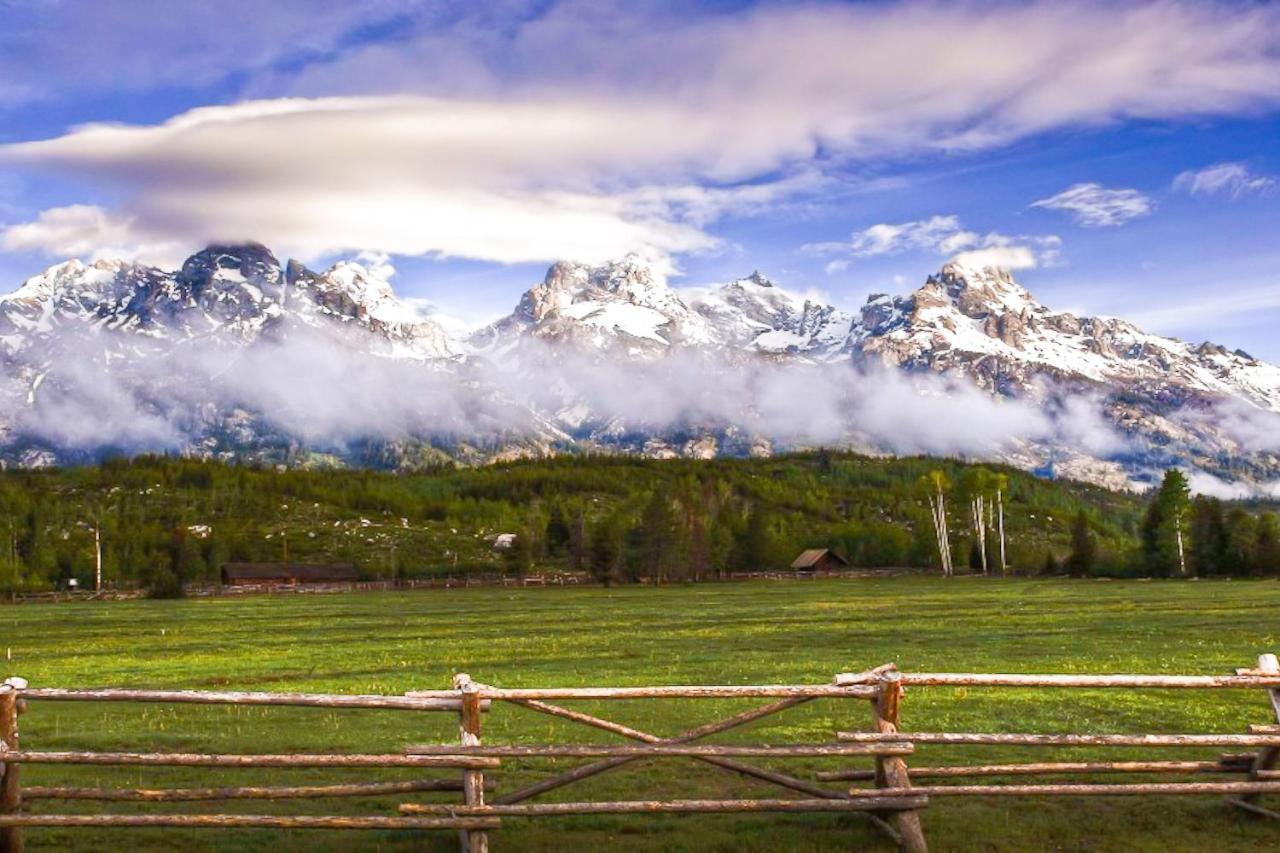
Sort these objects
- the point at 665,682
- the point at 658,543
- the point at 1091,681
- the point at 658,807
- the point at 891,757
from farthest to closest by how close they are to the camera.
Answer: the point at 658,543 < the point at 665,682 < the point at 1091,681 < the point at 891,757 < the point at 658,807

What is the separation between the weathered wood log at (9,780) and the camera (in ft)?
49.8

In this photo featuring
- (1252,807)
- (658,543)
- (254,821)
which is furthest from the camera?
(658,543)

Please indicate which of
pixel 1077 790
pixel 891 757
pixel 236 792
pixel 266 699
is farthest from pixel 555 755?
pixel 1077 790

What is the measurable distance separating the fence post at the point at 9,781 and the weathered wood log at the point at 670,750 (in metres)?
5.45

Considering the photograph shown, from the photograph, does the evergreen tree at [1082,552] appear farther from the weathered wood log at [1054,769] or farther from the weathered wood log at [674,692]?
the weathered wood log at [674,692]

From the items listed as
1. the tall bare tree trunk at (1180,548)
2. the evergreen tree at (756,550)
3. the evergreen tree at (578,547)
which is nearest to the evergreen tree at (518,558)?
the evergreen tree at (578,547)

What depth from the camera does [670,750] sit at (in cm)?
1560

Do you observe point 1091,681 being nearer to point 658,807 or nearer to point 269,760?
point 658,807

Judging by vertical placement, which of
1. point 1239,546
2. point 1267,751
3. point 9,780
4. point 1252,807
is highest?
point 9,780

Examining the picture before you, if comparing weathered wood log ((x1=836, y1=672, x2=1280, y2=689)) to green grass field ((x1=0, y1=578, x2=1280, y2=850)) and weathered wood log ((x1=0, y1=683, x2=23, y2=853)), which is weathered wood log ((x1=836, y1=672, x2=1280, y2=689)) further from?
weathered wood log ((x1=0, y1=683, x2=23, y2=853))

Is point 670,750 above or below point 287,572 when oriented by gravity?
above

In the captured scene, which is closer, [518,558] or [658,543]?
[658,543]

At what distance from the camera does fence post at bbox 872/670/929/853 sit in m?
15.7

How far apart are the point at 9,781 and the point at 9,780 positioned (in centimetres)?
1
